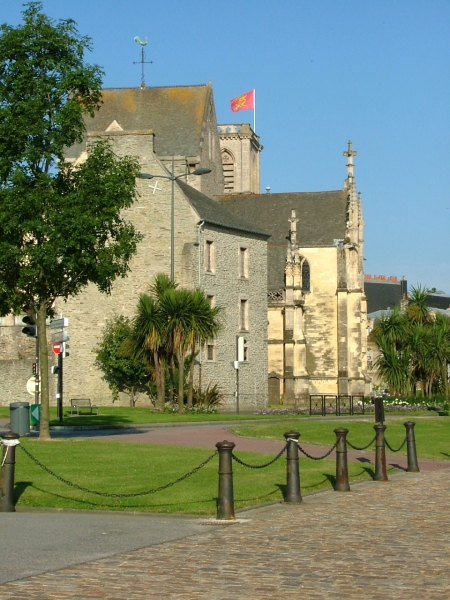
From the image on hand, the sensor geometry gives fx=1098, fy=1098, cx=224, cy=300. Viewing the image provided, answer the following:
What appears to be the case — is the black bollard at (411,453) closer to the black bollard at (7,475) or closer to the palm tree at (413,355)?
the black bollard at (7,475)

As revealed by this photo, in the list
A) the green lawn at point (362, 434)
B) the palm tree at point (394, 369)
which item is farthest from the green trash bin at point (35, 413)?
the palm tree at point (394, 369)

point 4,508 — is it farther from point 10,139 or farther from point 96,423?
point 96,423

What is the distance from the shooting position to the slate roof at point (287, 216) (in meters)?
63.6

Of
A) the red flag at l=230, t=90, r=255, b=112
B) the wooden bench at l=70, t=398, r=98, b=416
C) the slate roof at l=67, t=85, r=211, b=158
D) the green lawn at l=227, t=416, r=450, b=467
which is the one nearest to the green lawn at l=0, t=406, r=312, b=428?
the wooden bench at l=70, t=398, r=98, b=416

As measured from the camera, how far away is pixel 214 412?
43.2 metres

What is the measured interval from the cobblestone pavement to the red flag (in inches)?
2660

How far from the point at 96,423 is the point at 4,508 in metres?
20.0

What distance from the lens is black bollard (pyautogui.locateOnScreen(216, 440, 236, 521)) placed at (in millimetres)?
13195

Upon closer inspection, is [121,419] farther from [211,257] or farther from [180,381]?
[211,257]

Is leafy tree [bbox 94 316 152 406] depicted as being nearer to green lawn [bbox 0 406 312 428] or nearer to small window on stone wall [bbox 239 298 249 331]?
green lawn [bbox 0 406 312 428]

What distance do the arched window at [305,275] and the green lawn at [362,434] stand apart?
98.7ft

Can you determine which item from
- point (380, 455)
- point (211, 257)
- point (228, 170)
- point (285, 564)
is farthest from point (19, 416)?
point (228, 170)

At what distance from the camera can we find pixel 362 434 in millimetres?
28672

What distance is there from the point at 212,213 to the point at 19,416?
29379 millimetres
